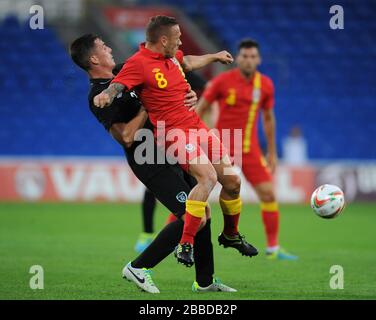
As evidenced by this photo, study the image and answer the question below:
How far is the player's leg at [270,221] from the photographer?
1007cm

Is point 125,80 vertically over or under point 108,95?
over

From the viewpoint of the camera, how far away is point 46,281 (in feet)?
24.8

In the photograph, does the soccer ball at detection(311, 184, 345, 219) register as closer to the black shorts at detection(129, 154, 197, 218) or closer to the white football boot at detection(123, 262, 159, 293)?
the black shorts at detection(129, 154, 197, 218)

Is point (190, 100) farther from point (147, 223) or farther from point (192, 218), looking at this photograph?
point (147, 223)

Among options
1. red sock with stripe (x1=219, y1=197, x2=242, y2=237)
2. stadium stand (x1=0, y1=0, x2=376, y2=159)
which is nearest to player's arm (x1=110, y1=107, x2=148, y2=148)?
red sock with stripe (x1=219, y1=197, x2=242, y2=237)

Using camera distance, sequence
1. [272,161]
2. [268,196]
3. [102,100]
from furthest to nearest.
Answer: [272,161], [268,196], [102,100]

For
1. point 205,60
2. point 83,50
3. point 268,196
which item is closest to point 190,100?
point 205,60

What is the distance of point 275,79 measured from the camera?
70.5ft

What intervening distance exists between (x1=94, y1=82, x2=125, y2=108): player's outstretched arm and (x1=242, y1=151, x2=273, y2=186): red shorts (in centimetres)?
391

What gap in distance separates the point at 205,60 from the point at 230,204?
1330 mm

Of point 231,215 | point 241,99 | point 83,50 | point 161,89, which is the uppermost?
point 83,50

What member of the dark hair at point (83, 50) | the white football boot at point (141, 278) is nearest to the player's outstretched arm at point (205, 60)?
the dark hair at point (83, 50)
